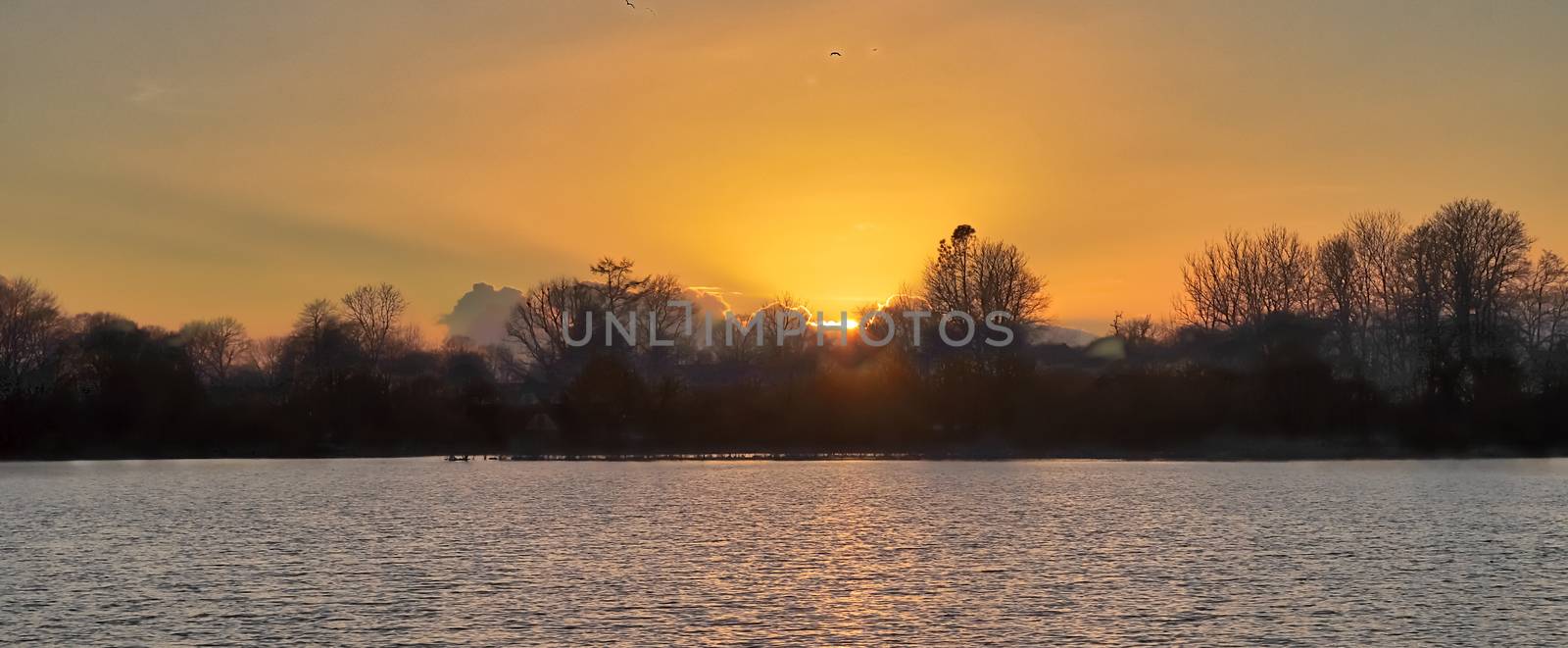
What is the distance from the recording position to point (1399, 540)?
5153 centimetres

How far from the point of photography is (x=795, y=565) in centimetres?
4459


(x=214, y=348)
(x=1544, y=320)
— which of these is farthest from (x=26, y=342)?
(x=1544, y=320)

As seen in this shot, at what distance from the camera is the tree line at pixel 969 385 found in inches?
4437

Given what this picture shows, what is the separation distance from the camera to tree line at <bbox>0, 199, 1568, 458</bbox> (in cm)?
11269

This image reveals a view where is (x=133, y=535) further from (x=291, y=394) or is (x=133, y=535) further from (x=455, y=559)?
(x=291, y=394)

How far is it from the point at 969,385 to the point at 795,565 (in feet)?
257

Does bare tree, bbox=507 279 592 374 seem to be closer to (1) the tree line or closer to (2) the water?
(1) the tree line

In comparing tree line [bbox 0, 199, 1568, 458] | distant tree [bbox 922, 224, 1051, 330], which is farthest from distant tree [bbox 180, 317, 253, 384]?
distant tree [bbox 922, 224, 1051, 330]

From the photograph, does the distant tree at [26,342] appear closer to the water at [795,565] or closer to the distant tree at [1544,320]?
the water at [795,565]

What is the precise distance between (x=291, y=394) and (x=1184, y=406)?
90916 mm

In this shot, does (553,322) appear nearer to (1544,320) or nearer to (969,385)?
(969,385)

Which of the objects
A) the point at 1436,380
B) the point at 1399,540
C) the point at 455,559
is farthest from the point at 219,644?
the point at 1436,380

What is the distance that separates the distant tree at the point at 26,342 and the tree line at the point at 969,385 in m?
0.21

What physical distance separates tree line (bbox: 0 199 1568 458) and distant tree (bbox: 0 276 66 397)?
0.68 ft
